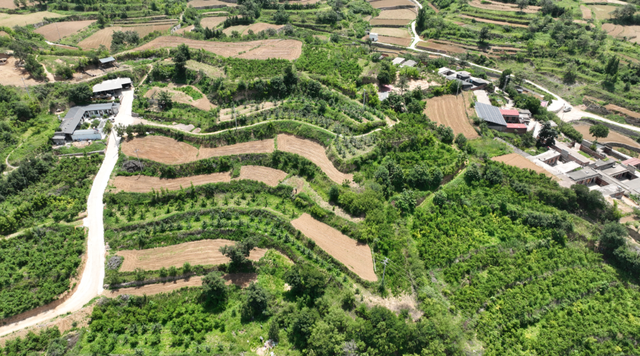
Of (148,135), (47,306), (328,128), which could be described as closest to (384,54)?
(328,128)

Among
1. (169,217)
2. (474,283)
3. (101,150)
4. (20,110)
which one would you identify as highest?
(20,110)

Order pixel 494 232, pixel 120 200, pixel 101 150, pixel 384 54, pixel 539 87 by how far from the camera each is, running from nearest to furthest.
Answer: pixel 494 232, pixel 120 200, pixel 101 150, pixel 539 87, pixel 384 54

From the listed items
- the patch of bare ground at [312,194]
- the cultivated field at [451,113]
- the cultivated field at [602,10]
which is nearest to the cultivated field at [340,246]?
the patch of bare ground at [312,194]

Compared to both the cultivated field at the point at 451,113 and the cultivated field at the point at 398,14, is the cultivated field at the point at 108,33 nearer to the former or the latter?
the cultivated field at the point at 398,14

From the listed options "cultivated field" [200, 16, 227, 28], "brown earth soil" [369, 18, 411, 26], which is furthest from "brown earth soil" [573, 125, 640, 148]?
"cultivated field" [200, 16, 227, 28]

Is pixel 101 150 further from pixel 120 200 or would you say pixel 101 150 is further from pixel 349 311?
pixel 349 311

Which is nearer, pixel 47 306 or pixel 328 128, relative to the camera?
pixel 47 306
